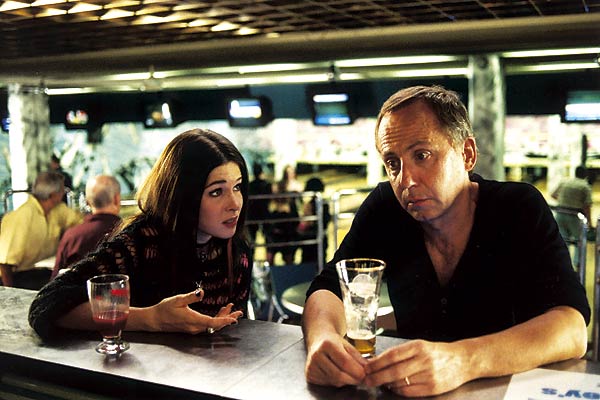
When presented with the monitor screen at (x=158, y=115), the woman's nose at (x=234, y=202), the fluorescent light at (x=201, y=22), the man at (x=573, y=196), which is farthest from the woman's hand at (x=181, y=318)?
the monitor screen at (x=158, y=115)

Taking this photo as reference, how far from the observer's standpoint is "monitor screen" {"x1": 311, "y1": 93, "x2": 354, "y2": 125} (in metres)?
7.88

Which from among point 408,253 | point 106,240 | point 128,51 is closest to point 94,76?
point 128,51

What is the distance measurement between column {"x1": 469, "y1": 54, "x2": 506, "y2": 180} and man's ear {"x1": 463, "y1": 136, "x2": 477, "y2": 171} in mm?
4530

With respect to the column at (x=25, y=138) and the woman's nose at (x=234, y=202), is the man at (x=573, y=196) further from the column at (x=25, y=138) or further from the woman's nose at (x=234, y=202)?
the column at (x=25, y=138)

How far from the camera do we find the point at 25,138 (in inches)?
377

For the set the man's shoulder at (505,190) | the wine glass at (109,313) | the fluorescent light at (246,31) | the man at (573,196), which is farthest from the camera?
the man at (573,196)

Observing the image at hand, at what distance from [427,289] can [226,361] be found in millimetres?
719

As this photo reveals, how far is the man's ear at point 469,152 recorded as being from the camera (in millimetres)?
1935

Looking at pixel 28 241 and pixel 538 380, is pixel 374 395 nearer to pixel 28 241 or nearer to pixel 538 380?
pixel 538 380

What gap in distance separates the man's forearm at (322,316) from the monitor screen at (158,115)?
795cm

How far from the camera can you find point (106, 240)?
2105 mm

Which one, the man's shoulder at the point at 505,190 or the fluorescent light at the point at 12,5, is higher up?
the fluorescent light at the point at 12,5

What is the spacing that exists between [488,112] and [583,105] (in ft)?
4.65

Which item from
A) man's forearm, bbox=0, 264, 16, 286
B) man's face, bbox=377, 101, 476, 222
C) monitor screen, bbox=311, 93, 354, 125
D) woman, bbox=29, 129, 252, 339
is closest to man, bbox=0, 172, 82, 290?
man's forearm, bbox=0, 264, 16, 286
